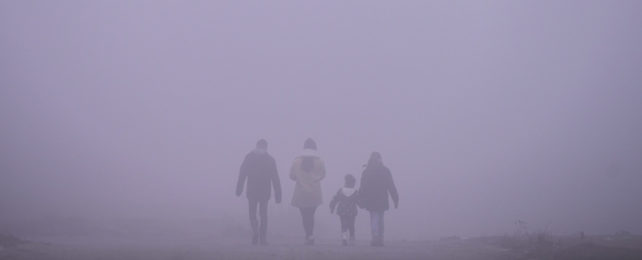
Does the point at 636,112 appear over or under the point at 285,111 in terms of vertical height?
under

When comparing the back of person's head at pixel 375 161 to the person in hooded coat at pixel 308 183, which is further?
the back of person's head at pixel 375 161

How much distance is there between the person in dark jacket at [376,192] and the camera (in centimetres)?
1309

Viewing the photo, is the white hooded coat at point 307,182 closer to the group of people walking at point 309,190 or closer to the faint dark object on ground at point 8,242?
the group of people walking at point 309,190

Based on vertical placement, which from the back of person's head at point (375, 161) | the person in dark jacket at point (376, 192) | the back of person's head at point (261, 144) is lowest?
the person in dark jacket at point (376, 192)

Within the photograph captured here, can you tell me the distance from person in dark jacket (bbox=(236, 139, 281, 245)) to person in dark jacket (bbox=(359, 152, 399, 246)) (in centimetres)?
189

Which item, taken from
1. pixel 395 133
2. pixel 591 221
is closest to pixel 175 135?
pixel 395 133

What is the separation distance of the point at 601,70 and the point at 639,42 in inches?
801

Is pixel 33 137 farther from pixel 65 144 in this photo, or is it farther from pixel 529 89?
pixel 529 89

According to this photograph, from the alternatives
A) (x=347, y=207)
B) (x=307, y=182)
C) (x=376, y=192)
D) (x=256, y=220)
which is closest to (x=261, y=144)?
Result: (x=307, y=182)

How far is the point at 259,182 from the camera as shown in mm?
12961

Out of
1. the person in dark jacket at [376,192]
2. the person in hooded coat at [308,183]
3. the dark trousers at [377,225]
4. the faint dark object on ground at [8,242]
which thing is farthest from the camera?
the person in hooded coat at [308,183]

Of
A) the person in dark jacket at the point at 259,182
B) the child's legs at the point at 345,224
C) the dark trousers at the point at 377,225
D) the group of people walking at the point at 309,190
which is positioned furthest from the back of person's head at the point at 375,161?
the person in dark jacket at the point at 259,182

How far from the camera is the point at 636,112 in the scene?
7262cm

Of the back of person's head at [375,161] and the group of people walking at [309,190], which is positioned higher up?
the back of person's head at [375,161]
